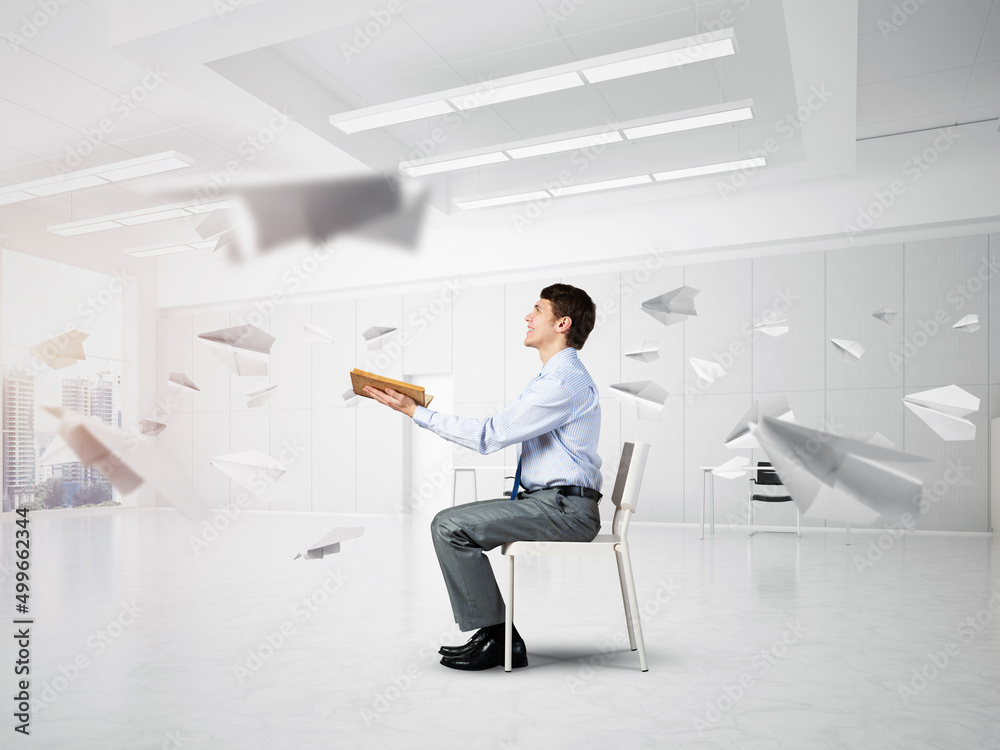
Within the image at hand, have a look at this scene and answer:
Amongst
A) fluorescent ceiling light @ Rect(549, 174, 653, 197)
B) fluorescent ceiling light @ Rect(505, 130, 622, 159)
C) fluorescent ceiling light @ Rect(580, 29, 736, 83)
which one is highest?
fluorescent ceiling light @ Rect(580, 29, 736, 83)

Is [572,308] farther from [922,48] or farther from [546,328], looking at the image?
[922,48]

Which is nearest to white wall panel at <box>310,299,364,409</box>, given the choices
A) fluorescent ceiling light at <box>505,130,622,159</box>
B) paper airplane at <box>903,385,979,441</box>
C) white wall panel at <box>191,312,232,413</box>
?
white wall panel at <box>191,312,232,413</box>

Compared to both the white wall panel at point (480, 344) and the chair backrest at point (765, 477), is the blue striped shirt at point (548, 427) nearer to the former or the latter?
the chair backrest at point (765, 477)

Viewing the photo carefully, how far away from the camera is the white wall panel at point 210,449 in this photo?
10.6m

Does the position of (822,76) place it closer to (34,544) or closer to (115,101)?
(115,101)

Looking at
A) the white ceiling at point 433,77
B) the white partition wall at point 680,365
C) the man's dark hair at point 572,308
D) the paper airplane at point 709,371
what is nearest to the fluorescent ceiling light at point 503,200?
the white ceiling at point 433,77

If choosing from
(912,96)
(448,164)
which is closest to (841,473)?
(448,164)

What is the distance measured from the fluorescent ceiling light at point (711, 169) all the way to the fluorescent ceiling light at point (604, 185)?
12 cm

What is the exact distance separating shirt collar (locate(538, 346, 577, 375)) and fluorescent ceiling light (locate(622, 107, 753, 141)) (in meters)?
3.46

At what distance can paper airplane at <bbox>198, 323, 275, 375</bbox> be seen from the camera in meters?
2.53

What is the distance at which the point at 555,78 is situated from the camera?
15.5ft

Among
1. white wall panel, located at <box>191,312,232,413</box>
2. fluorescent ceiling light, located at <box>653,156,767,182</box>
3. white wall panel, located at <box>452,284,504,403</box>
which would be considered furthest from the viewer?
white wall panel, located at <box>191,312,232,413</box>

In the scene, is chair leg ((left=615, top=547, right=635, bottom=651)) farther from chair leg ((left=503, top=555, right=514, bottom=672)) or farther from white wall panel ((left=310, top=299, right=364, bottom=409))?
white wall panel ((left=310, top=299, right=364, bottom=409))

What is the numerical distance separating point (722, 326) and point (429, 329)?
11.5 feet
